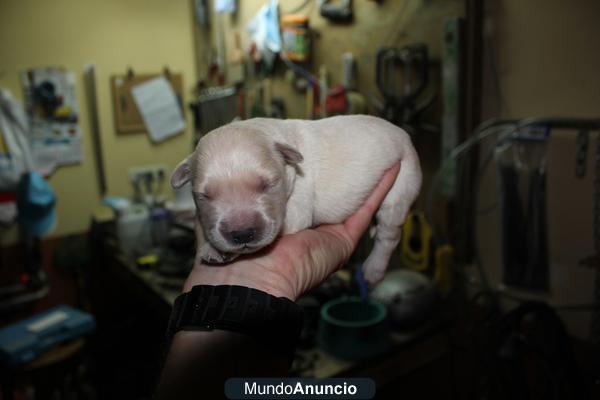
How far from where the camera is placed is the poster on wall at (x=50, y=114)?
83.7 inches

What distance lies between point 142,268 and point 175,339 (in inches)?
58.6

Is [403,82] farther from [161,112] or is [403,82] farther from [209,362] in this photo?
[209,362]

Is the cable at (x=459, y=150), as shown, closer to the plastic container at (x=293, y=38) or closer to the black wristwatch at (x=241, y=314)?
the plastic container at (x=293, y=38)

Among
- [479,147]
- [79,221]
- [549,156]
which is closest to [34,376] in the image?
[79,221]

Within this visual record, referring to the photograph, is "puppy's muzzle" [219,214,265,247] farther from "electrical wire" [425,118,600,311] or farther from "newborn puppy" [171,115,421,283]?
"electrical wire" [425,118,600,311]

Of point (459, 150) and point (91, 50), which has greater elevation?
point (91, 50)

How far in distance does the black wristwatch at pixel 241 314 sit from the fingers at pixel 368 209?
156 mm

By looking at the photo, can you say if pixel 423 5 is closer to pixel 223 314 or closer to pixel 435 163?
pixel 435 163

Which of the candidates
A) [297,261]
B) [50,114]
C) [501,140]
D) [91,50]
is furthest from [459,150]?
[50,114]

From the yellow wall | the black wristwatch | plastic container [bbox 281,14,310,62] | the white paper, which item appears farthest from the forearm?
the yellow wall

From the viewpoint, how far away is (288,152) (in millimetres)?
471

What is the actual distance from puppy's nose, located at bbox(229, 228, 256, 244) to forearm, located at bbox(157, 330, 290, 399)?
9 centimetres

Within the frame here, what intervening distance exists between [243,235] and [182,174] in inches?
3.5

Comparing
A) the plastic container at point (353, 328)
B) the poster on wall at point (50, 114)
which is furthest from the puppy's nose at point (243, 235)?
the poster on wall at point (50, 114)
